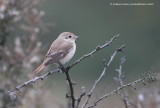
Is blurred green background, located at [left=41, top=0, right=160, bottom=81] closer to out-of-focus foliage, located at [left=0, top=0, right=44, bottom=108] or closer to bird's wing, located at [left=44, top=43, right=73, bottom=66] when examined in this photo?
out-of-focus foliage, located at [left=0, top=0, right=44, bottom=108]

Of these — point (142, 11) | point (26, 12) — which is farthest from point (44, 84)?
point (142, 11)

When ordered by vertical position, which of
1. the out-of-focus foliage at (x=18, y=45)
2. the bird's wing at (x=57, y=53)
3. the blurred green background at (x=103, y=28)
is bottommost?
the bird's wing at (x=57, y=53)

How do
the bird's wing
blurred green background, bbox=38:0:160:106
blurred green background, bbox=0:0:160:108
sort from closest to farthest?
the bird's wing, blurred green background, bbox=0:0:160:108, blurred green background, bbox=38:0:160:106

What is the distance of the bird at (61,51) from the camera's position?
5.29 metres

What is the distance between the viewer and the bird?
5.29 m

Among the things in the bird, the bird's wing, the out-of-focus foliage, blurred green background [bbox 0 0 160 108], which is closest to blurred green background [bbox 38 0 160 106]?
blurred green background [bbox 0 0 160 108]

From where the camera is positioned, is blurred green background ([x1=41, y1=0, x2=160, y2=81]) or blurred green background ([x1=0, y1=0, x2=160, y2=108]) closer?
blurred green background ([x1=0, y1=0, x2=160, y2=108])

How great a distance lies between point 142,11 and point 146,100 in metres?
25.1

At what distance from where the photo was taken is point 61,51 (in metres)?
5.61

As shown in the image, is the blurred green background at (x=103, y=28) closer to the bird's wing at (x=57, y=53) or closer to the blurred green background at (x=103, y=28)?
the blurred green background at (x=103, y=28)

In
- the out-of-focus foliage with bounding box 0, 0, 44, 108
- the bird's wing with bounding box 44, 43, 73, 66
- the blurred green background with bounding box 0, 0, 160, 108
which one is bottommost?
the bird's wing with bounding box 44, 43, 73, 66

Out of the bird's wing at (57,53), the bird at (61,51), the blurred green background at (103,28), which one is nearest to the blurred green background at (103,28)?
the blurred green background at (103,28)

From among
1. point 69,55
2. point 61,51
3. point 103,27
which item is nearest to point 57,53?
point 61,51

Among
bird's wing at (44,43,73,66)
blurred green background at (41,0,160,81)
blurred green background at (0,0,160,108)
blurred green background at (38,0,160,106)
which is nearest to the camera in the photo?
bird's wing at (44,43,73,66)
